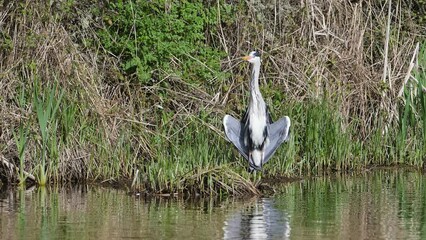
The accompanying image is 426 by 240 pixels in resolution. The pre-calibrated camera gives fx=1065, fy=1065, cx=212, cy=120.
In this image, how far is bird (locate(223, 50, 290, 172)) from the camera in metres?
11.1

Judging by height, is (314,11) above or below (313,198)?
above

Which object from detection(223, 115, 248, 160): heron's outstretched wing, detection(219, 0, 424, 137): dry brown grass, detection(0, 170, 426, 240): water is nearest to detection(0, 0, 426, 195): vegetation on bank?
detection(219, 0, 424, 137): dry brown grass

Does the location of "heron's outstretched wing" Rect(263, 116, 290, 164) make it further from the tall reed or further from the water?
the tall reed

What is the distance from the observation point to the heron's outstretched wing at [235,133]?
1125 centimetres

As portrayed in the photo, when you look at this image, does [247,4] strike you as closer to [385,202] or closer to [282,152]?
[282,152]

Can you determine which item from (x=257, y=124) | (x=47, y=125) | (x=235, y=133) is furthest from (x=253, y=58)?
(x=47, y=125)

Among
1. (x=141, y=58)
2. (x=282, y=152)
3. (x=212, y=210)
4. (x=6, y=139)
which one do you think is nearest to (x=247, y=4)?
(x=141, y=58)

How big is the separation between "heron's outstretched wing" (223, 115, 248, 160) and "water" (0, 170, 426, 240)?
0.64 meters

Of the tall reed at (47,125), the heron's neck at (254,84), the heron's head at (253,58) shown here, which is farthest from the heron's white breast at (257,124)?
the tall reed at (47,125)

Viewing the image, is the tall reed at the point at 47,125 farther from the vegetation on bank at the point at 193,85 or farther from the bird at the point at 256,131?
the bird at the point at 256,131

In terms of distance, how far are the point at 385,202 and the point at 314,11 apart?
4.56 metres

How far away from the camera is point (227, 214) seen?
29.6 ft

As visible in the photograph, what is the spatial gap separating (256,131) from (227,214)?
8.40 feet

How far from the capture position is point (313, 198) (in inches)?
398
